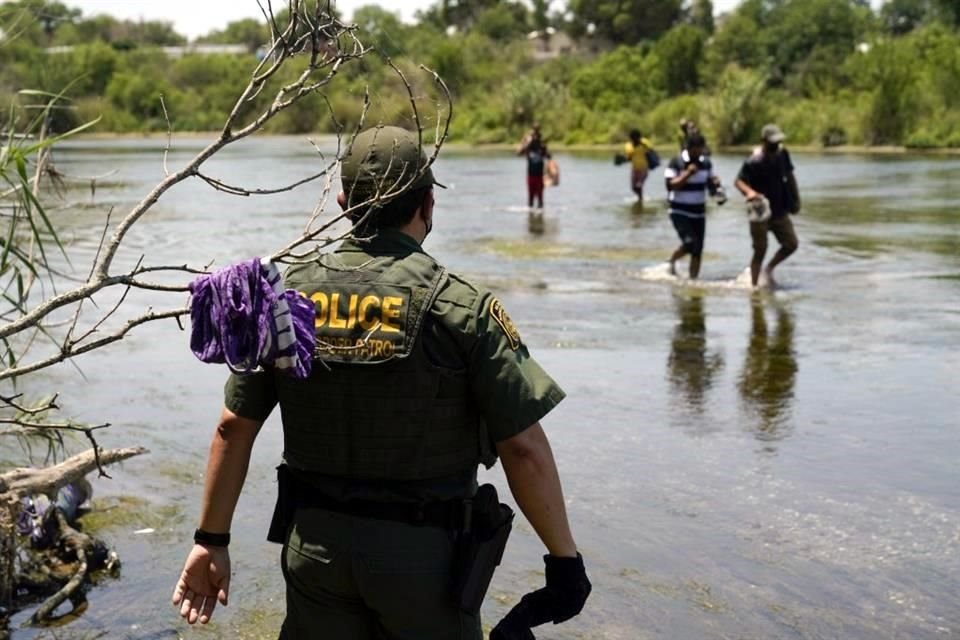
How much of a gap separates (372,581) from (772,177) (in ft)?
33.2

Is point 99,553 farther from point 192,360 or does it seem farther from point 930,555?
point 192,360

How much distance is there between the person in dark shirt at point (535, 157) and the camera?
22098mm

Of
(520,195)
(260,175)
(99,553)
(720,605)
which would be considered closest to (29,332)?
Answer: (99,553)

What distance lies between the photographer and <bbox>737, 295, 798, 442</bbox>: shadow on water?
793cm

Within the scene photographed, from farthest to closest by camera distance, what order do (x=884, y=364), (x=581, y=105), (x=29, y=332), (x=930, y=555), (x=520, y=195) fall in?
(x=581, y=105)
(x=520, y=195)
(x=29, y=332)
(x=884, y=364)
(x=930, y=555)

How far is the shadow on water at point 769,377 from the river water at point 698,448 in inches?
1.2

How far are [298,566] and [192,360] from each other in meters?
6.97

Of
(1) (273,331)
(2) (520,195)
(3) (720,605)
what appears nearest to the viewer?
(1) (273,331)

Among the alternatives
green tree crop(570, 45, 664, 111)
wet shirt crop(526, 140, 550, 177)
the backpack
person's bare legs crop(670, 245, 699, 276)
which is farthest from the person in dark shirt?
green tree crop(570, 45, 664, 111)

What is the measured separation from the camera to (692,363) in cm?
973

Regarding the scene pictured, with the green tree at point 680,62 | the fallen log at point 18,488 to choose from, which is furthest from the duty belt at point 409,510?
the green tree at point 680,62

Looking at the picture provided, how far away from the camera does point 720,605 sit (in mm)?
5250

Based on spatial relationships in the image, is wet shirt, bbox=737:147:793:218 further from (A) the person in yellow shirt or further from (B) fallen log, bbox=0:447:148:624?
(A) the person in yellow shirt

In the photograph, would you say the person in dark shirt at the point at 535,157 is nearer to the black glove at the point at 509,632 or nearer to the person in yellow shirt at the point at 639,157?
the person in yellow shirt at the point at 639,157
